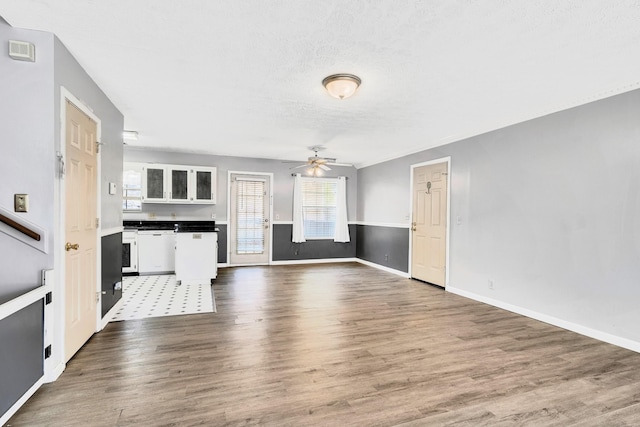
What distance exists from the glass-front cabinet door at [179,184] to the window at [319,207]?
8.39ft

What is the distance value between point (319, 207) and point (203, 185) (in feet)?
8.80

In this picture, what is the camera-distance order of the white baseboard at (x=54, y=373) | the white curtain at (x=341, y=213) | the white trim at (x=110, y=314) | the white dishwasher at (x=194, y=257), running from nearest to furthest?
the white baseboard at (x=54, y=373) → the white trim at (x=110, y=314) → the white dishwasher at (x=194, y=257) → the white curtain at (x=341, y=213)

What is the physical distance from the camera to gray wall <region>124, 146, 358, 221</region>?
642 cm

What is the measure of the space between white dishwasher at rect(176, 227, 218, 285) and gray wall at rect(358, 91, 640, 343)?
391 cm

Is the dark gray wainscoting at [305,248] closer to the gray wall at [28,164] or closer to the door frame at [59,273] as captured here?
the door frame at [59,273]

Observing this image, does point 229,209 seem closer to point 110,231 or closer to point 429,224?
point 110,231

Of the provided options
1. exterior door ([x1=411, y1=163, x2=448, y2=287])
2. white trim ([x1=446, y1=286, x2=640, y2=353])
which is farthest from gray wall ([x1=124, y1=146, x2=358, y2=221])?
white trim ([x1=446, y1=286, x2=640, y2=353])

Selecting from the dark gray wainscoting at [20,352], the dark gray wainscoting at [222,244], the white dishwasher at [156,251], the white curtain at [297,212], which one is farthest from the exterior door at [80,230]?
the white curtain at [297,212]

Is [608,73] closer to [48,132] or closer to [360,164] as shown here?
[48,132]

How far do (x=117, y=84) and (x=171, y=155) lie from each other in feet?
12.0

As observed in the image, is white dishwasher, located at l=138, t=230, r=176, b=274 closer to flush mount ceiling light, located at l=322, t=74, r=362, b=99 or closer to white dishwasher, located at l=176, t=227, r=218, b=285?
white dishwasher, located at l=176, t=227, r=218, b=285

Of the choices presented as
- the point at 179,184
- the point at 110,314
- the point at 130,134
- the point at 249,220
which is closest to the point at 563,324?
the point at 110,314

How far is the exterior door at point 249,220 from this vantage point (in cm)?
705

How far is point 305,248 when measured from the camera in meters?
7.61
